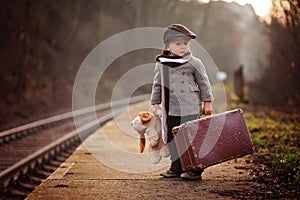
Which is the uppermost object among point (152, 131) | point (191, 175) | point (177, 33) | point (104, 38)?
point (104, 38)

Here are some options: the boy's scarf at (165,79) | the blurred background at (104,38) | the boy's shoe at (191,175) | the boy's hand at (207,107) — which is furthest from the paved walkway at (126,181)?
the blurred background at (104,38)

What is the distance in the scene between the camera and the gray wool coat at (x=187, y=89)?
18.4 feet

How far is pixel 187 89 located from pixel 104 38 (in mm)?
35497

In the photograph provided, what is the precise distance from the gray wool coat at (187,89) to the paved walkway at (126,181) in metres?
0.78

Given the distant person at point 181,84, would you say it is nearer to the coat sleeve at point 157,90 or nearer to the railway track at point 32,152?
the coat sleeve at point 157,90

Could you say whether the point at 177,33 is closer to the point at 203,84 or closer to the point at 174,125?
the point at 203,84

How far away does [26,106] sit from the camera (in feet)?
69.7

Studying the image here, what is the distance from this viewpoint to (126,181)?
568cm

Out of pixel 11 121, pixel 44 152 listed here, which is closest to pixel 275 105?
pixel 11 121

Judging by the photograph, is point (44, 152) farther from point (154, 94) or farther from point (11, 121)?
point (11, 121)

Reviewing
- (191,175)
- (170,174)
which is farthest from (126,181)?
(191,175)

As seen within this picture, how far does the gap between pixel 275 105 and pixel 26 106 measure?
9774 mm

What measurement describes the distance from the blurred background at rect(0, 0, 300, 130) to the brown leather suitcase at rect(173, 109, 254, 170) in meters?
4.08

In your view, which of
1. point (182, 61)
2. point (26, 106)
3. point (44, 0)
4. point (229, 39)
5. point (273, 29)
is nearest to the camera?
point (182, 61)
